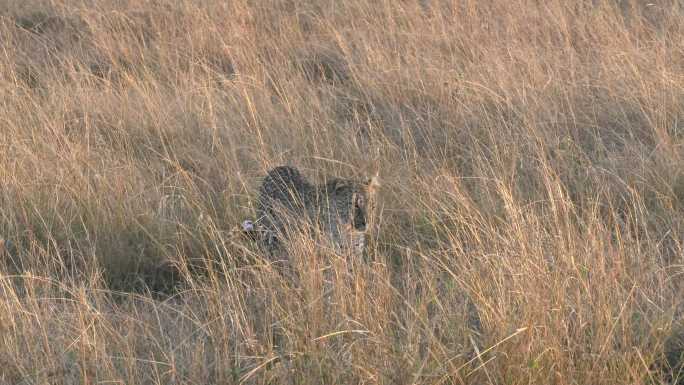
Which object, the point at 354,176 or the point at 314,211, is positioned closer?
the point at 314,211

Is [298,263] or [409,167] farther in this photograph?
[409,167]

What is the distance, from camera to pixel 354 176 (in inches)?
153

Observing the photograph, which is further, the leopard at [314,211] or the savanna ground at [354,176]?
the leopard at [314,211]

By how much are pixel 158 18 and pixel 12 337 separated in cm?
401

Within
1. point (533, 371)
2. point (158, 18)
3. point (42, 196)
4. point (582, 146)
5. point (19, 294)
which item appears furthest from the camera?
point (158, 18)

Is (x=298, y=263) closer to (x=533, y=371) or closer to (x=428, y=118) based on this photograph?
(x=533, y=371)

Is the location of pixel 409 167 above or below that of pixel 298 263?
below

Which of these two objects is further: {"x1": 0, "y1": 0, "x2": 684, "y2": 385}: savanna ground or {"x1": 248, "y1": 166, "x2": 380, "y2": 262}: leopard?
{"x1": 248, "y1": 166, "x2": 380, "y2": 262}: leopard

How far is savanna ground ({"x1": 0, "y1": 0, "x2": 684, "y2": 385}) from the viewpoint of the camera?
7.64ft

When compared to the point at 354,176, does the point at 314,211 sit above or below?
above

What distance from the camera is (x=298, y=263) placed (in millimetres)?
2625

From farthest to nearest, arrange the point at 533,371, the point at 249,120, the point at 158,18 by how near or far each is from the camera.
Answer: the point at 158,18 → the point at 249,120 → the point at 533,371

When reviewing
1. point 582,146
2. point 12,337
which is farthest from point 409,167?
point 12,337

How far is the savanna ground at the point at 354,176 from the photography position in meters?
2.33
